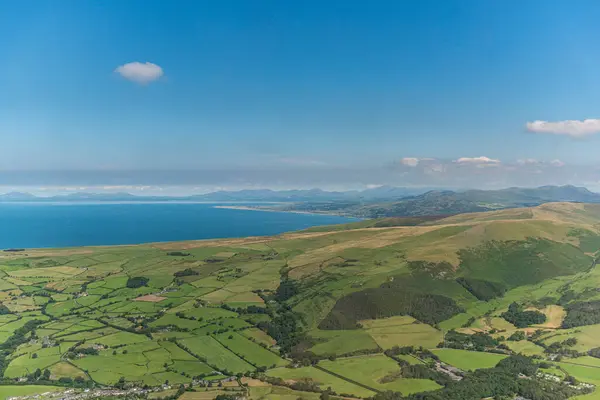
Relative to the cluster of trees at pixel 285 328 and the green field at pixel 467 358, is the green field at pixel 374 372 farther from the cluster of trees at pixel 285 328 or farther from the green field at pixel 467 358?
the cluster of trees at pixel 285 328

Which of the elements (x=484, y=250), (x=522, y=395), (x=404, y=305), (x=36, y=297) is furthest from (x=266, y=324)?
(x=484, y=250)

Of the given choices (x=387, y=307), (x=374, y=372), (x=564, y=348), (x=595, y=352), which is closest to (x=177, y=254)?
(x=387, y=307)

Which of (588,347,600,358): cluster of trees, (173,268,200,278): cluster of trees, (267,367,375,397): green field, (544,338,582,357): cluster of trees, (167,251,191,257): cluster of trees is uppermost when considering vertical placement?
(167,251,191,257): cluster of trees

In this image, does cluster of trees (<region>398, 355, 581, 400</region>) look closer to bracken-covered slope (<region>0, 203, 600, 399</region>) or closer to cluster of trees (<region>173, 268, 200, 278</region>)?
bracken-covered slope (<region>0, 203, 600, 399</region>)

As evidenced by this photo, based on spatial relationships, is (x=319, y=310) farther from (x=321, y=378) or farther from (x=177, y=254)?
(x=177, y=254)

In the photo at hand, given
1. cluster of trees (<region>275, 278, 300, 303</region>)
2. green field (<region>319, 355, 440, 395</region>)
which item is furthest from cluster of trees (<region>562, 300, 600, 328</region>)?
cluster of trees (<region>275, 278, 300, 303</region>)

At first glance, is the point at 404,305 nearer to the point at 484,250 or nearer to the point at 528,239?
the point at 484,250
